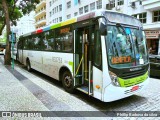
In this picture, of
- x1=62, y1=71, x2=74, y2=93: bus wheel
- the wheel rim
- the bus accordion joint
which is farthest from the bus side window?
the wheel rim

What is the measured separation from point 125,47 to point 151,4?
1483 centimetres

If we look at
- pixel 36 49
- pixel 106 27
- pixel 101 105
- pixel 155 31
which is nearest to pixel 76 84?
pixel 101 105

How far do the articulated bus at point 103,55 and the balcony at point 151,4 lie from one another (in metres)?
13.3

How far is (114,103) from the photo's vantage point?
5379 millimetres

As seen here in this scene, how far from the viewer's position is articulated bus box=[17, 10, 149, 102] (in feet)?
14.8

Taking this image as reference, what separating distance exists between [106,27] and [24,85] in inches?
179

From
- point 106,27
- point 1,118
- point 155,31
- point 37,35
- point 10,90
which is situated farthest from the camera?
point 155,31

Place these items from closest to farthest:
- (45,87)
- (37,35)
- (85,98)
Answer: (85,98)
(45,87)
(37,35)

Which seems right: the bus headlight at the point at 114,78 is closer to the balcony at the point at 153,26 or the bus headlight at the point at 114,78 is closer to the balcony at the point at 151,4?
the balcony at the point at 153,26

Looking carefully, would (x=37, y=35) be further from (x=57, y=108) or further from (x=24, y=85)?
(x=57, y=108)

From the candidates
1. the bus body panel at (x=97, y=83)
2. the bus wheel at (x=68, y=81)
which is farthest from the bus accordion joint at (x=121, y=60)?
the bus wheel at (x=68, y=81)

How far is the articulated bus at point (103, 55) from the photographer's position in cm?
452

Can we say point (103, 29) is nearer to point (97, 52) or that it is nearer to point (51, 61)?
point (97, 52)

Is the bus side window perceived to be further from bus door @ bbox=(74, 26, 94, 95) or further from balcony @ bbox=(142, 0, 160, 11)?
balcony @ bbox=(142, 0, 160, 11)
